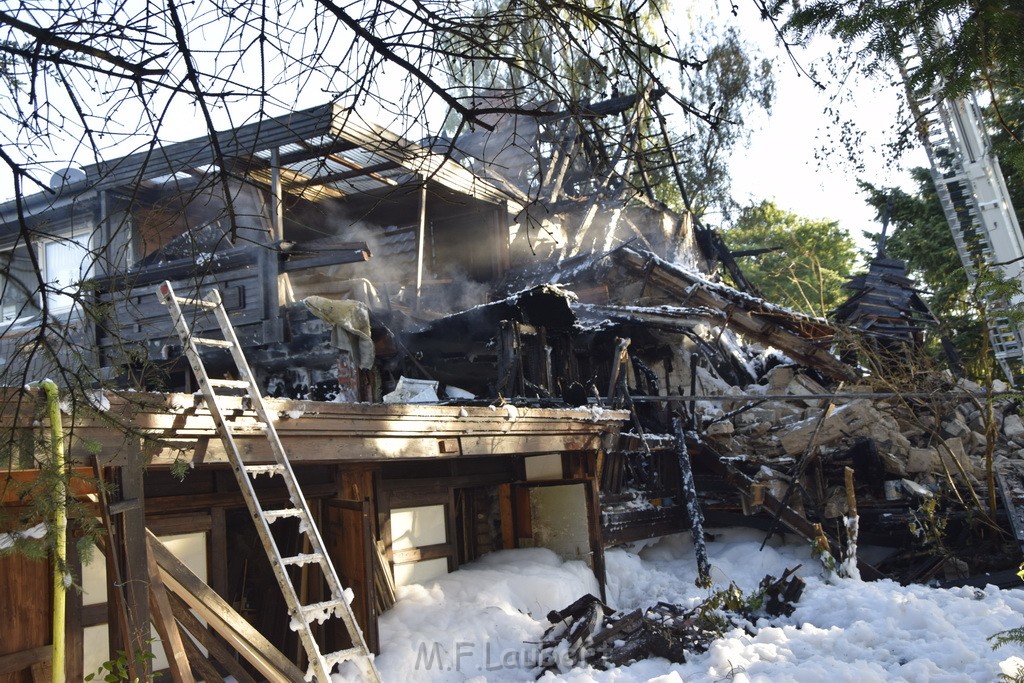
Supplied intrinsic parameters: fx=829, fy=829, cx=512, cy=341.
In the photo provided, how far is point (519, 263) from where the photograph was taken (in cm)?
1627

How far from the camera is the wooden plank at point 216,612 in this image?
5.30 meters

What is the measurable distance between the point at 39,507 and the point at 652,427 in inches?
449

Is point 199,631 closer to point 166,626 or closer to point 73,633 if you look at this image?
point 166,626

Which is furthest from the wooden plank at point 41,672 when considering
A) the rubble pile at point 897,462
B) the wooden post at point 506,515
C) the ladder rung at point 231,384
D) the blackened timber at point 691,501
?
the rubble pile at point 897,462

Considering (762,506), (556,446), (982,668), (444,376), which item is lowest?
(982,668)

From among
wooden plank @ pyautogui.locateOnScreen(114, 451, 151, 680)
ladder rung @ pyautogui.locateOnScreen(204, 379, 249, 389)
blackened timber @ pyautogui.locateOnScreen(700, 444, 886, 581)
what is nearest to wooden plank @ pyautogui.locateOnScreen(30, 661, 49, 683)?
wooden plank @ pyautogui.locateOnScreen(114, 451, 151, 680)

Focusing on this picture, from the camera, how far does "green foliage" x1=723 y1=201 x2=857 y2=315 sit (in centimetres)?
3278

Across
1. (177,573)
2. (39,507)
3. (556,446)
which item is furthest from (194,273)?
(556,446)

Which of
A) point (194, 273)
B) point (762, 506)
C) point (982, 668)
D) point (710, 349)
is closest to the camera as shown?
point (194, 273)

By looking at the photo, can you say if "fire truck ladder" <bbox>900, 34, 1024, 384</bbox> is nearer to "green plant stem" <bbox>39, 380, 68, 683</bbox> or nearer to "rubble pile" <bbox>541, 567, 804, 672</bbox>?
"rubble pile" <bbox>541, 567, 804, 672</bbox>

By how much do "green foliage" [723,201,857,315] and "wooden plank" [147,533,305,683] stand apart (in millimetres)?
29491

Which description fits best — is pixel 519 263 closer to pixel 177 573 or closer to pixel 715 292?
pixel 715 292

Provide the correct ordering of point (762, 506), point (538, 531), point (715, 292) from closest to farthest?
point (538, 531) → point (762, 506) → point (715, 292)

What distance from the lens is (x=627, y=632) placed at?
8.62m
